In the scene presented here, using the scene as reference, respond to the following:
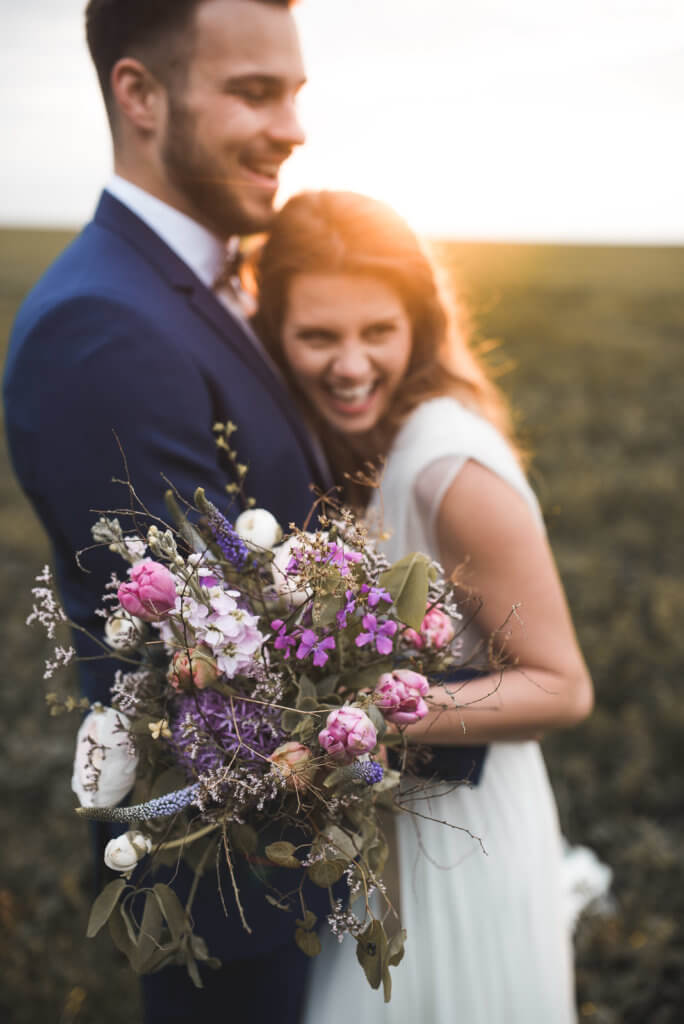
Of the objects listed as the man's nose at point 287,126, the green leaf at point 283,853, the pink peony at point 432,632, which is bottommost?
the green leaf at point 283,853

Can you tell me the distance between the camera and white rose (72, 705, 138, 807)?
136 cm

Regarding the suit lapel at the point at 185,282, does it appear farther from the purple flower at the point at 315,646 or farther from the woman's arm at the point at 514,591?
the purple flower at the point at 315,646

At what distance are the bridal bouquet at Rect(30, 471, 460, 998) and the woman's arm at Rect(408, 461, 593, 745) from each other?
61 cm

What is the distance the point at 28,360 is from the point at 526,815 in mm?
1909

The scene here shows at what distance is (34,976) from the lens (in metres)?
3.18

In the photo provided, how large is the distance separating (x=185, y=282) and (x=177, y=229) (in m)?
0.27

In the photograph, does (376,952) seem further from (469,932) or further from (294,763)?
(469,932)

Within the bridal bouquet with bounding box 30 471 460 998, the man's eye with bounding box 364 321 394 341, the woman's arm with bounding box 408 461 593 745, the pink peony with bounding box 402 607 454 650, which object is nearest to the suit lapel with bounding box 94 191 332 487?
the man's eye with bounding box 364 321 394 341

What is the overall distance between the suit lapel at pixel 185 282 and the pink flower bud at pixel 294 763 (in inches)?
51.1

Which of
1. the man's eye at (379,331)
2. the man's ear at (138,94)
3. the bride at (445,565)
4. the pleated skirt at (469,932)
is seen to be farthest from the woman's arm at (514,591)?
the man's ear at (138,94)

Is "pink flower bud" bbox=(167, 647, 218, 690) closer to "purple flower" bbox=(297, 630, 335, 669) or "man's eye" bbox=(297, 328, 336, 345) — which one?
"purple flower" bbox=(297, 630, 335, 669)

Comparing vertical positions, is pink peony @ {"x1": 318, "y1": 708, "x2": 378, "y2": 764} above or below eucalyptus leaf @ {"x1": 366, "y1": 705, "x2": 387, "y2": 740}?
above

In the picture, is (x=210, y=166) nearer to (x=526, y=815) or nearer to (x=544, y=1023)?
(x=526, y=815)

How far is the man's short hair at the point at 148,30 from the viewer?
208 centimetres
